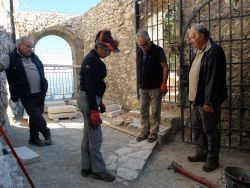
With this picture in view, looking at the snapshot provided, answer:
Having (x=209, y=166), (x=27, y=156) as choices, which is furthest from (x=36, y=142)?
(x=209, y=166)

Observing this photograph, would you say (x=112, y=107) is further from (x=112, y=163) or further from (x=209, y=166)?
(x=209, y=166)

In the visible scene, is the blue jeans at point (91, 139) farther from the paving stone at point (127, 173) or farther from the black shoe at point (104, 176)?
the paving stone at point (127, 173)

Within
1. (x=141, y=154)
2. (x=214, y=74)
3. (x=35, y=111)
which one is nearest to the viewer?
Answer: (x=214, y=74)

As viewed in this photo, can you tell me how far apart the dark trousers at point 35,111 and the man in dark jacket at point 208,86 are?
226 cm

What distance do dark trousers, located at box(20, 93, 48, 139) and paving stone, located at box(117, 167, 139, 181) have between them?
1519mm

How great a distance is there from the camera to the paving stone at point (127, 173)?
3279 mm

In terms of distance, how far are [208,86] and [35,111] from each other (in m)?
2.53

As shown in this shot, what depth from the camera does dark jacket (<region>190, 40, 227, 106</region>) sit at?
3205 mm

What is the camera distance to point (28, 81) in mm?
4098

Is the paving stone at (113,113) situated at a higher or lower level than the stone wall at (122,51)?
lower

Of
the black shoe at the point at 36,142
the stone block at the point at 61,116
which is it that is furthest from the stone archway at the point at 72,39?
the black shoe at the point at 36,142

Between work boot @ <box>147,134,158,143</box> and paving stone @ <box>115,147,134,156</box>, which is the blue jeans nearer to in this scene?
paving stone @ <box>115,147,134,156</box>

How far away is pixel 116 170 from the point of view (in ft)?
11.4

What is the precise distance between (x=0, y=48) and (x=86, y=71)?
253 cm
